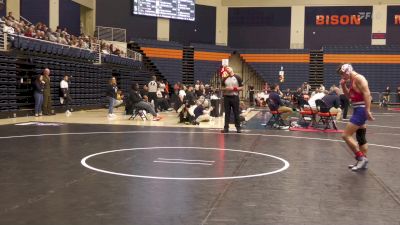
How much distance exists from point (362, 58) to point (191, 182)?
31471 mm

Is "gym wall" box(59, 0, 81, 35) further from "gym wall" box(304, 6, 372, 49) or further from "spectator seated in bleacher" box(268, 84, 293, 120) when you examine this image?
"gym wall" box(304, 6, 372, 49)

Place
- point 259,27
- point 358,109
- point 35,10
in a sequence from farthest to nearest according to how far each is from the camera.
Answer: point 259,27 < point 35,10 < point 358,109

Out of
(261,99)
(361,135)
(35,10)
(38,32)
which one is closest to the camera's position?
(361,135)

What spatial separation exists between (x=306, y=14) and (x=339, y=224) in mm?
33325

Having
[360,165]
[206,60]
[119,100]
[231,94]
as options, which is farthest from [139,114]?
[206,60]

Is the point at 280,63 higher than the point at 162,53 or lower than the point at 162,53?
lower

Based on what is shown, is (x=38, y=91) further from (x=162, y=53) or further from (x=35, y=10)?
(x=162, y=53)

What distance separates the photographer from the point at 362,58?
3444cm

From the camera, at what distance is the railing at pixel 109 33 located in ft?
100

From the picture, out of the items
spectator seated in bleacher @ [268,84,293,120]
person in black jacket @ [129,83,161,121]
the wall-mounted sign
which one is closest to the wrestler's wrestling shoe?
spectator seated in bleacher @ [268,84,293,120]

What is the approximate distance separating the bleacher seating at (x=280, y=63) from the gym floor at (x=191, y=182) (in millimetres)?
25414

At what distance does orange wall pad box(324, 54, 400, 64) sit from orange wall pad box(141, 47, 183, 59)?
11162mm

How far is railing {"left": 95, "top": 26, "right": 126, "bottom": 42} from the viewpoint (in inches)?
1200

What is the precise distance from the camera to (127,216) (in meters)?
4.19
